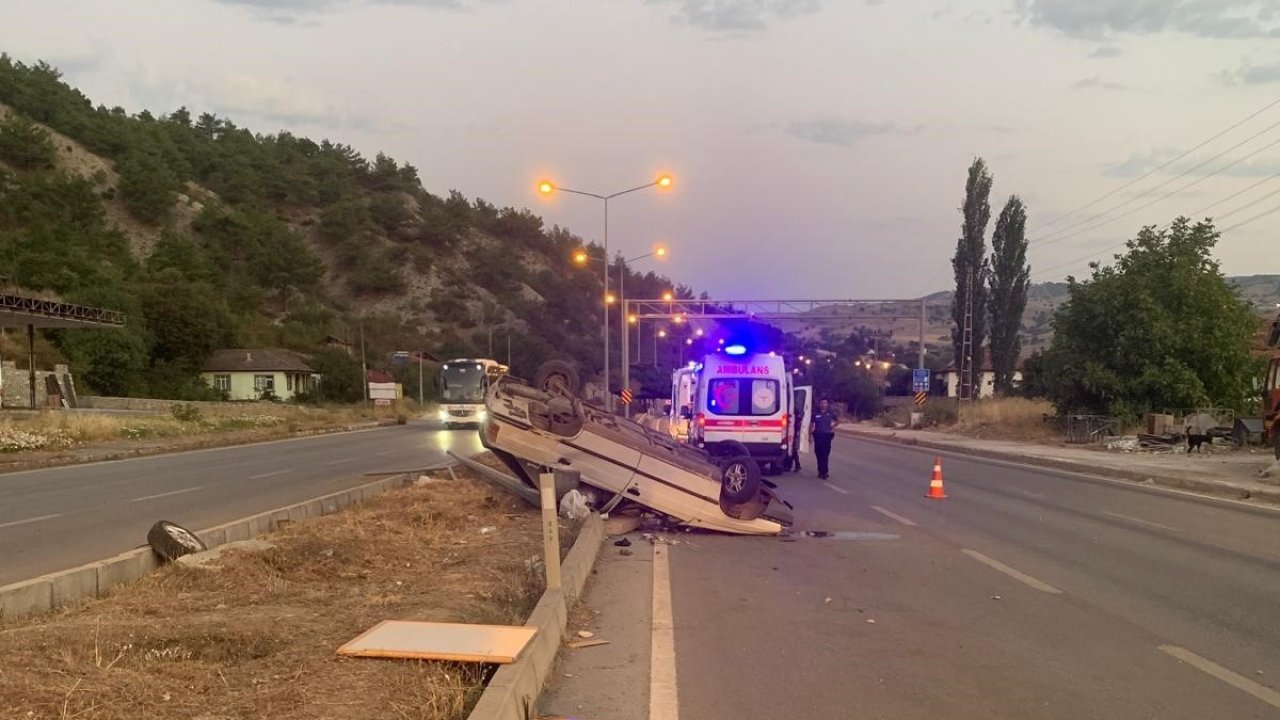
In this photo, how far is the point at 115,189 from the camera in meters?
97.6

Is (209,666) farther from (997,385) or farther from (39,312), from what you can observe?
(997,385)

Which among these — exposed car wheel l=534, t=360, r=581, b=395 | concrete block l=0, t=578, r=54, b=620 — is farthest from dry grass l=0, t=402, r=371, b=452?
concrete block l=0, t=578, r=54, b=620

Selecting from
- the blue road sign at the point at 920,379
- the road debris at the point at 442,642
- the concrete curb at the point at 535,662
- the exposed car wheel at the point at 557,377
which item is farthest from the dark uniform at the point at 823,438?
the blue road sign at the point at 920,379

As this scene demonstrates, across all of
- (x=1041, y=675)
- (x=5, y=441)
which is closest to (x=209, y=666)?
(x=1041, y=675)

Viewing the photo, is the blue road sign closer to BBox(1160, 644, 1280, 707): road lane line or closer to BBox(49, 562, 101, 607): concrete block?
BBox(1160, 644, 1280, 707): road lane line

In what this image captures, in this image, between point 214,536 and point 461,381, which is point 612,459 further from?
point 461,381

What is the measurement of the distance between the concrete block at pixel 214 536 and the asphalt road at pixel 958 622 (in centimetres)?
382

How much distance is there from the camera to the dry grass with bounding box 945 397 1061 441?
4000 cm

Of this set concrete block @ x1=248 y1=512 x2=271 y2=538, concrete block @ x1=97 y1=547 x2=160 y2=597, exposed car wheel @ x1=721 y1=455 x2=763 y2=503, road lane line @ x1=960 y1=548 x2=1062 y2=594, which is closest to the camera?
concrete block @ x1=97 y1=547 x2=160 y2=597

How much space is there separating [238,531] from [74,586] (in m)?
3.08

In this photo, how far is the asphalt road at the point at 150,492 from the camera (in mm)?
11406

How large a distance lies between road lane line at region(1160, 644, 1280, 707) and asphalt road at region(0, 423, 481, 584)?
9691mm

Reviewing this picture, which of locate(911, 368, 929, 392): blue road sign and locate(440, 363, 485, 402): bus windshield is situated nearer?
locate(440, 363, 485, 402): bus windshield

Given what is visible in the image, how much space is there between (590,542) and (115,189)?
103 meters
